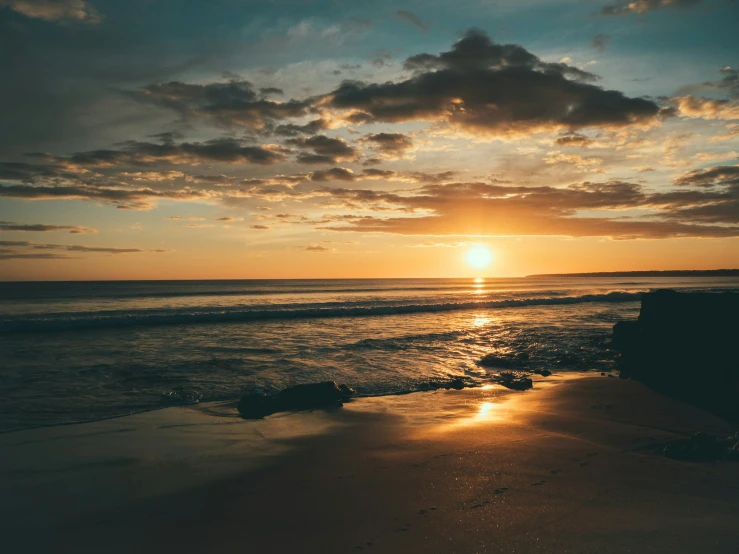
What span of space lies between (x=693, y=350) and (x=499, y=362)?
588 centimetres

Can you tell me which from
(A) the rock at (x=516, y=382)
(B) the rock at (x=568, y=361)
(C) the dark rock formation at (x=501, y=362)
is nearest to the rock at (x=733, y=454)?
(A) the rock at (x=516, y=382)

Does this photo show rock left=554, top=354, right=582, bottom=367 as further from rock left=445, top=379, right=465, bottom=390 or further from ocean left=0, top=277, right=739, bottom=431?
rock left=445, top=379, right=465, bottom=390

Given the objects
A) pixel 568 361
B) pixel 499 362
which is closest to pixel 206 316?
pixel 499 362

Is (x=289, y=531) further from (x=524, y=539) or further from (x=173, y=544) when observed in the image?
(x=524, y=539)

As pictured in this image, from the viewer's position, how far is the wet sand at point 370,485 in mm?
4121

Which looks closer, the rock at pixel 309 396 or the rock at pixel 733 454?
the rock at pixel 733 454

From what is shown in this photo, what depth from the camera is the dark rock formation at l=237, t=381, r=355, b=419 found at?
892 cm

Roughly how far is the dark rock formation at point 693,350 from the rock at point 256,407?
27.7 ft

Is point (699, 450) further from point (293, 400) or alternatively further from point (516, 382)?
point (293, 400)

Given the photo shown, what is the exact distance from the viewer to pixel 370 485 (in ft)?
17.7

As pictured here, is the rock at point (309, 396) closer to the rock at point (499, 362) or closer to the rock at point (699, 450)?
the rock at point (699, 450)

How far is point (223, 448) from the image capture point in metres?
6.88

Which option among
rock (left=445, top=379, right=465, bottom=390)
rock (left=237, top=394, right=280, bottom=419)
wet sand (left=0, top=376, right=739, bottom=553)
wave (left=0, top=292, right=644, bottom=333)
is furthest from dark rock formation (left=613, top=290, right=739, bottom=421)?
wave (left=0, top=292, right=644, bottom=333)

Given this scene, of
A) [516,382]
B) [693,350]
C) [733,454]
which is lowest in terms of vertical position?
[516,382]
